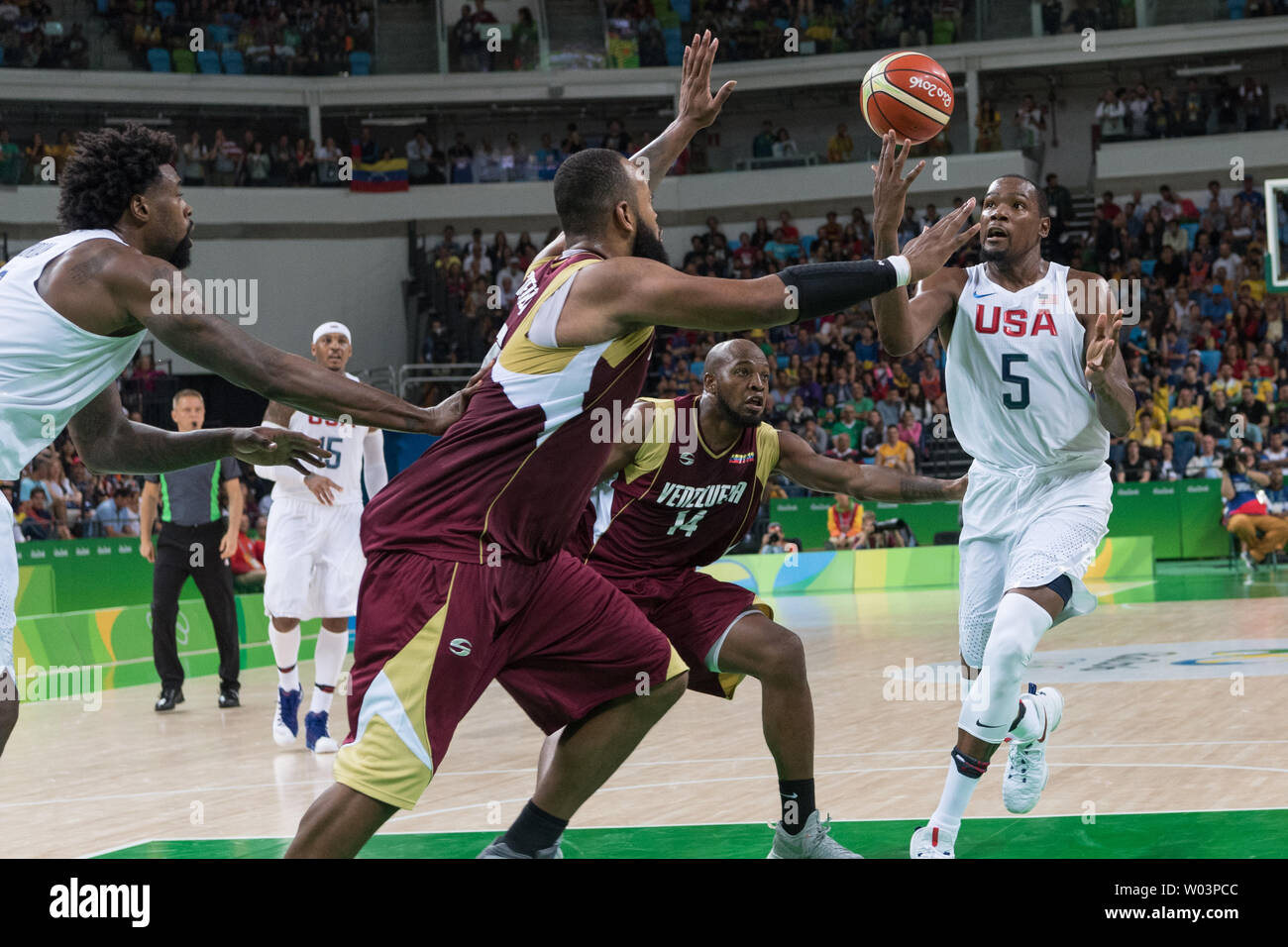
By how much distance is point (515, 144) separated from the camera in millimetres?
28875

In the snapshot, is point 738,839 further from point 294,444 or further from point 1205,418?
point 1205,418

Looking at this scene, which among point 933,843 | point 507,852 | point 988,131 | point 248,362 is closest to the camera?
point 248,362

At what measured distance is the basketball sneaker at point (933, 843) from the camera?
4.92 metres

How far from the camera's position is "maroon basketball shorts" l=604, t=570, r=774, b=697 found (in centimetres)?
546

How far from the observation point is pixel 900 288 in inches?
177

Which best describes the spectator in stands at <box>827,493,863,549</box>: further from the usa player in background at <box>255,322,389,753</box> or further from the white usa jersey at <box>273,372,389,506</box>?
the usa player in background at <box>255,322,389,753</box>

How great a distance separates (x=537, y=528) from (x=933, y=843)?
194 cm

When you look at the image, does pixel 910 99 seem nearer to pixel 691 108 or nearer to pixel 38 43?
pixel 691 108

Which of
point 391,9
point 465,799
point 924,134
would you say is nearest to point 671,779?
point 465,799

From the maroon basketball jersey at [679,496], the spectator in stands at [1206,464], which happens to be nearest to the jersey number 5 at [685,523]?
the maroon basketball jersey at [679,496]

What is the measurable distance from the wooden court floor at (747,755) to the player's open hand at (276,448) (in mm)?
2467

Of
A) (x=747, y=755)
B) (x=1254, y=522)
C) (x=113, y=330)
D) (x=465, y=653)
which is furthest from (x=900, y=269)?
(x=1254, y=522)

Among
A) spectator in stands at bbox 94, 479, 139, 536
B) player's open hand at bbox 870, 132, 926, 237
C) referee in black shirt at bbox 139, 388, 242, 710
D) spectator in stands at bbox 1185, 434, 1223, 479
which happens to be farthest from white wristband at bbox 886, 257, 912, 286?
spectator in stands at bbox 1185, 434, 1223, 479
